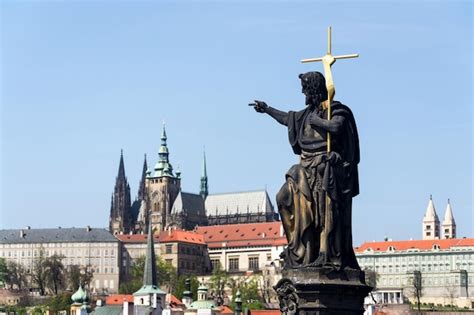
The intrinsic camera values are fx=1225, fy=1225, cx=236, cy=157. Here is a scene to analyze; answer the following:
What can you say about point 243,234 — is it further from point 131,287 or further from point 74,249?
point 131,287

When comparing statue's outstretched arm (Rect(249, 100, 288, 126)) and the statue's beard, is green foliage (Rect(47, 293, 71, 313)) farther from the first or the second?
the statue's beard

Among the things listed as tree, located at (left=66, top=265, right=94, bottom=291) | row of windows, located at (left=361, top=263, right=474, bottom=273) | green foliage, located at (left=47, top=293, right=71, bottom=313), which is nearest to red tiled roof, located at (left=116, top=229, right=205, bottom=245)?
tree, located at (left=66, top=265, right=94, bottom=291)

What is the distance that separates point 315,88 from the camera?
10.7 meters

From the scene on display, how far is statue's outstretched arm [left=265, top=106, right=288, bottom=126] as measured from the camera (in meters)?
11.0

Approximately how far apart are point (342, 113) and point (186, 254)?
175m

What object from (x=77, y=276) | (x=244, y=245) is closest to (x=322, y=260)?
(x=77, y=276)

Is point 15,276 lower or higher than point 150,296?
higher

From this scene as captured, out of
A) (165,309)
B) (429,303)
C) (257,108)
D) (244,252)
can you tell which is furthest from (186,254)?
(257,108)

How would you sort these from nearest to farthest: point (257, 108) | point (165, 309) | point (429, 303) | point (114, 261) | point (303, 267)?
point (303, 267), point (257, 108), point (165, 309), point (429, 303), point (114, 261)

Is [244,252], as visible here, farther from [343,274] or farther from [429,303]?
[343,274]

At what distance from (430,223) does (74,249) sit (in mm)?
53788

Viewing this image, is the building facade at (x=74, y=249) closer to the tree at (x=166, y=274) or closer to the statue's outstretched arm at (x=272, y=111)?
the tree at (x=166, y=274)

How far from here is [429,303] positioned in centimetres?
15438

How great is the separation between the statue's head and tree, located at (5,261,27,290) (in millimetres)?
165324
